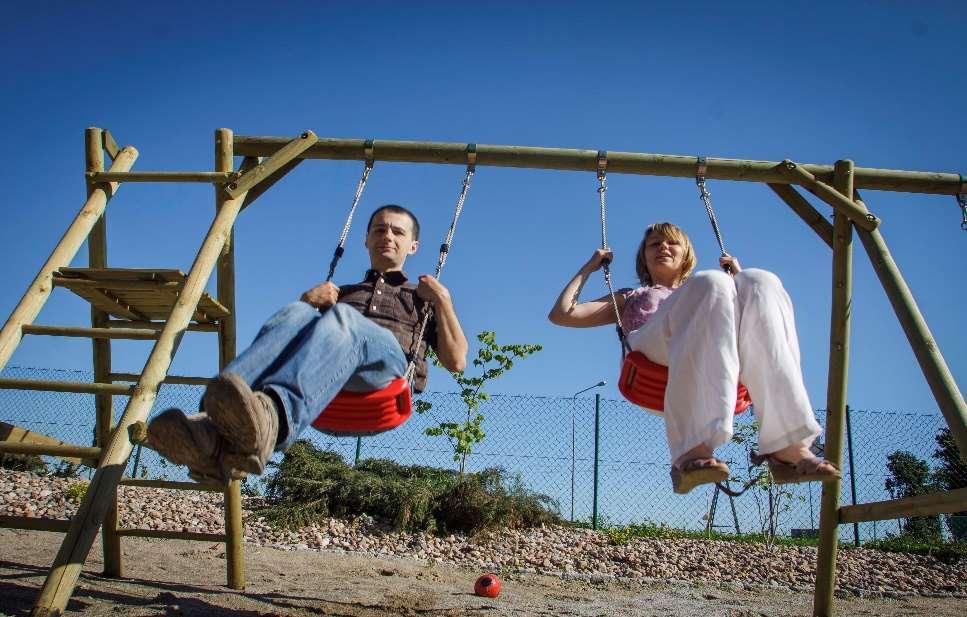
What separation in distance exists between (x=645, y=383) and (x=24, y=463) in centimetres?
870

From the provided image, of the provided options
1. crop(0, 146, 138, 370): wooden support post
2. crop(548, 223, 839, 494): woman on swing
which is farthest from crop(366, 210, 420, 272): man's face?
crop(548, 223, 839, 494): woman on swing

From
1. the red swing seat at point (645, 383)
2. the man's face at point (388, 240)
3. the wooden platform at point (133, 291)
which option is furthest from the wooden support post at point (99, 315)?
the red swing seat at point (645, 383)

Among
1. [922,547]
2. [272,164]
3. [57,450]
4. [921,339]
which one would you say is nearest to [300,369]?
[57,450]

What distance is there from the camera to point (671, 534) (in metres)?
8.27

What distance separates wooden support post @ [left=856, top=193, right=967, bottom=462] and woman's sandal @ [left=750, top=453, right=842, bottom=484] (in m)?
0.51

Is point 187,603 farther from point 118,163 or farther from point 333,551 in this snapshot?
point 333,551

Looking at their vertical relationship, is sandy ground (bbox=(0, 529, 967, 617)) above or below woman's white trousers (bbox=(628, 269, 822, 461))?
below

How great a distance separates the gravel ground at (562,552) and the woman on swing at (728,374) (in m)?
4.19

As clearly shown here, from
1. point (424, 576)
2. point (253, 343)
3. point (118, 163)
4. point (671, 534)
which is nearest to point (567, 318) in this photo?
point (253, 343)

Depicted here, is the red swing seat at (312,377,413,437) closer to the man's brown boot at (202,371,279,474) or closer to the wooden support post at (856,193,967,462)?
the man's brown boot at (202,371,279,474)

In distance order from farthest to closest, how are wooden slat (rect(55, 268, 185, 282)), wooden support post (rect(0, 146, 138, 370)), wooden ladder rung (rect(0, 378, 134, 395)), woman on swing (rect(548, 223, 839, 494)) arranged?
wooden slat (rect(55, 268, 185, 282)), wooden support post (rect(0, 146, 138, 370)), wooden ladder rung (rect(0, 378, 134, 395)), woman on swing (rect(548, 223, 839, 494))

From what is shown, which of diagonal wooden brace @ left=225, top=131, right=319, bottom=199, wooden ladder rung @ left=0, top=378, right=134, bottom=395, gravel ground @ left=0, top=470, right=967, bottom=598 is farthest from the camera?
gravel ground @ left=0, top=470, right=967, bottom=598

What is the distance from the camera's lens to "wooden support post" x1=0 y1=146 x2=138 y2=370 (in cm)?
275

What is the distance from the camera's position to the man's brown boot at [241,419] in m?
1.98
